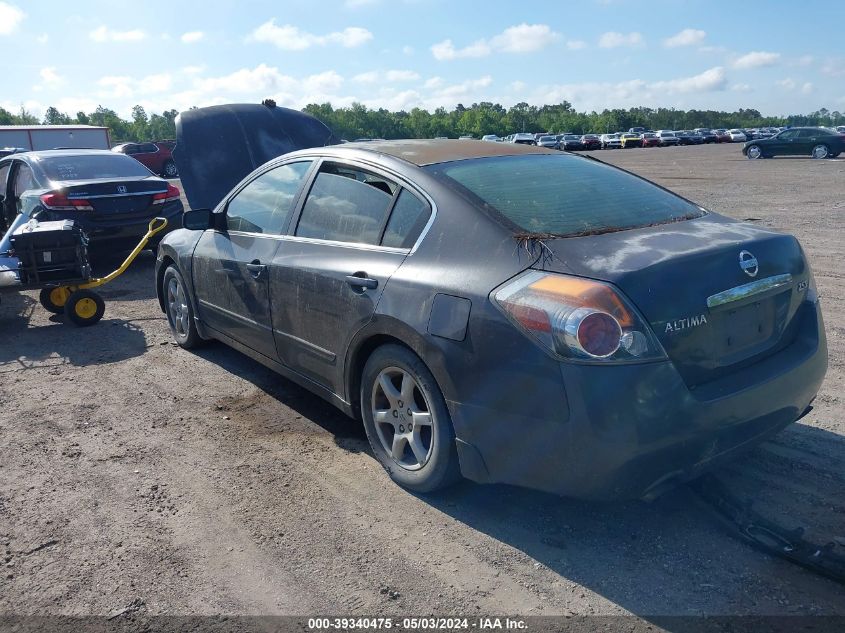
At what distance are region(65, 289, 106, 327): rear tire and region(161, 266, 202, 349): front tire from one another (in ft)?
3.49

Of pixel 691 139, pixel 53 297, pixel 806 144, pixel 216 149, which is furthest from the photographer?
pixel 691 139

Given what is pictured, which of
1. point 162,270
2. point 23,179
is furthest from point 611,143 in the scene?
point 162,270

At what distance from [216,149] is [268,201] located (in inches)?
212

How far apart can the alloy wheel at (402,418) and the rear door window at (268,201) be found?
1.41 metres

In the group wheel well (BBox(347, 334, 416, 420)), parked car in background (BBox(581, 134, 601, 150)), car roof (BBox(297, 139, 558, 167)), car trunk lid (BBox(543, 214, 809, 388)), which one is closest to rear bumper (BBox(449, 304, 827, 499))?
car trunk lid (BBox(543, 214, 809, 388))

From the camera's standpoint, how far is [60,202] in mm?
8594

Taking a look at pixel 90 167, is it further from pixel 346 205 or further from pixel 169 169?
Answer: pixel 169 169

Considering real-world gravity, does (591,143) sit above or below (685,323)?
below

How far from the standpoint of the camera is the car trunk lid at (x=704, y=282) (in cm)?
282

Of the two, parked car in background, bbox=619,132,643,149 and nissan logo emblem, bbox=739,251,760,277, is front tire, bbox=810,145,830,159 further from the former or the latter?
nissan logo emblem, bbox=739,251,760,277

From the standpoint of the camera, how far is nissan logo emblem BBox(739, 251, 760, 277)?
121 inches

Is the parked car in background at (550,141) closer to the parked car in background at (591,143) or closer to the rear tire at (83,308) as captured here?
the parked car in background at (591,143)

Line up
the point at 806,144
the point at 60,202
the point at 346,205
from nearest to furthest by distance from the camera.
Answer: the point at 346,205 < the point at 60,202 < the point at 806,144

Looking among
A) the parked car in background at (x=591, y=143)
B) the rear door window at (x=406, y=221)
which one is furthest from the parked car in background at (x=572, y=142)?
the rear door window at (x=406, y=221)
